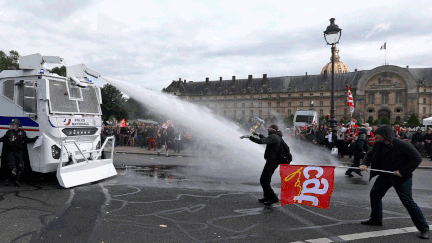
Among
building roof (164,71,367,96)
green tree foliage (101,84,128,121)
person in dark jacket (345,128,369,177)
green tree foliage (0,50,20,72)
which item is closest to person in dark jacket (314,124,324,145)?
person in dark jacket (345,128,369,177)

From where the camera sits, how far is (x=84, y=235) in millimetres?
4816

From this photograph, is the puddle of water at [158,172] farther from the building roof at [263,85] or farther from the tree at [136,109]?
the building roof at [263,85]

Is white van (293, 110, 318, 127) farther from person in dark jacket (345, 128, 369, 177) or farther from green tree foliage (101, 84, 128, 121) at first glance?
green tree foliage (101, 84, 128, 121)

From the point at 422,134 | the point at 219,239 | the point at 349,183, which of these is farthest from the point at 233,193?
the point at 422,134

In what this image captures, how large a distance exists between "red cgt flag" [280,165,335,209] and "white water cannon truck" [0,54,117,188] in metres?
5.35

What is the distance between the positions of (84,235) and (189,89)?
343 feet

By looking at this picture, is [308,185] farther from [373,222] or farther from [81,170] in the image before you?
[81,170]

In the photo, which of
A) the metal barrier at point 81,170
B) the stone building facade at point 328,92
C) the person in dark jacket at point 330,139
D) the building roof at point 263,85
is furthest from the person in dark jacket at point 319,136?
the building roof at point 263,85

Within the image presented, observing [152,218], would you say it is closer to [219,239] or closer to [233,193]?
[219,239]

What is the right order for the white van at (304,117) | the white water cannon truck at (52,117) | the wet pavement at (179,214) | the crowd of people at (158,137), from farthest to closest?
the white van at (304,117) → the crowd of people at (158,137) → the white water cannon truck at (52,117) → the wet pavement at (179,214)

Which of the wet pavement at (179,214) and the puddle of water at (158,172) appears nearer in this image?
the wet pavement at (179,214)

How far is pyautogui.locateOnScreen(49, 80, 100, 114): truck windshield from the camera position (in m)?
8.42

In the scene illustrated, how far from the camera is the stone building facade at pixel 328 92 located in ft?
291

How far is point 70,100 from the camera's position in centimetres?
887
